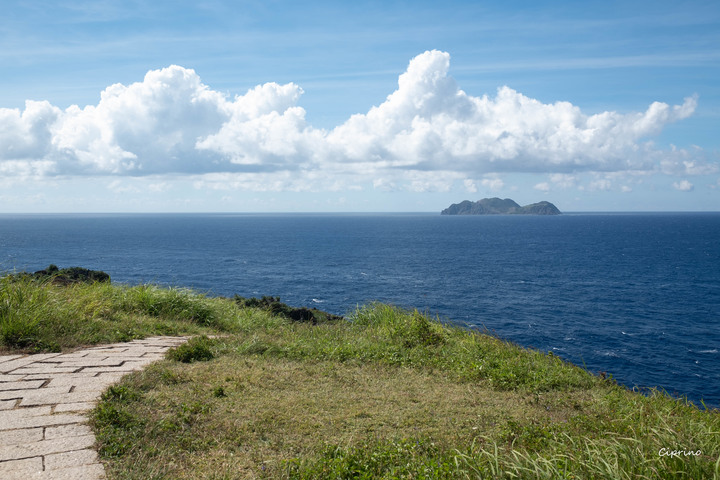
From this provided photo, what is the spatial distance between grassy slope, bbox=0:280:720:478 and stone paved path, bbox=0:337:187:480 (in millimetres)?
260

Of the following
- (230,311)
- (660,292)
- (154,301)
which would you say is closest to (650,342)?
(660,292)

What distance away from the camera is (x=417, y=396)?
7.12 m

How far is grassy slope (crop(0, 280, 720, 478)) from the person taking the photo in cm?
454

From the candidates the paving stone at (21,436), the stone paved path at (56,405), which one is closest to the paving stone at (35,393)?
the stone paved path at (56,405)

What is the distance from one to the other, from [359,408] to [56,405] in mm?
3859

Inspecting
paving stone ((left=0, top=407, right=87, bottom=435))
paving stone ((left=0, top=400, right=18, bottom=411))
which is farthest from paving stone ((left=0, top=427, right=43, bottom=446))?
paving stone ((left=0, top=400, right=18, bottom=411))

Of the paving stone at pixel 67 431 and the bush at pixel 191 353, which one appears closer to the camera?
the paving stone at pixel 67 431

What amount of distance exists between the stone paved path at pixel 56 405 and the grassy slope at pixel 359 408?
0.26m

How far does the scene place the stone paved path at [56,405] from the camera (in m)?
4.44

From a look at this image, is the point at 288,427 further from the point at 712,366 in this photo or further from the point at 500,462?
the point at 712,366

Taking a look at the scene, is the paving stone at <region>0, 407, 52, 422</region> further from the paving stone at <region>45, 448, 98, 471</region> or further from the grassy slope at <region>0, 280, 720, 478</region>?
the paving stone at <region>45, 448, 98, 471</region>

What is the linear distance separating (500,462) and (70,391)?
557 centimetres

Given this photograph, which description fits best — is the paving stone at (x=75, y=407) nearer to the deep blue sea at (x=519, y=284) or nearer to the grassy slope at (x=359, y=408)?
the grassy slope at (x=359, y=408)

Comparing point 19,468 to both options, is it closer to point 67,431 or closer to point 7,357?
point 67,431
